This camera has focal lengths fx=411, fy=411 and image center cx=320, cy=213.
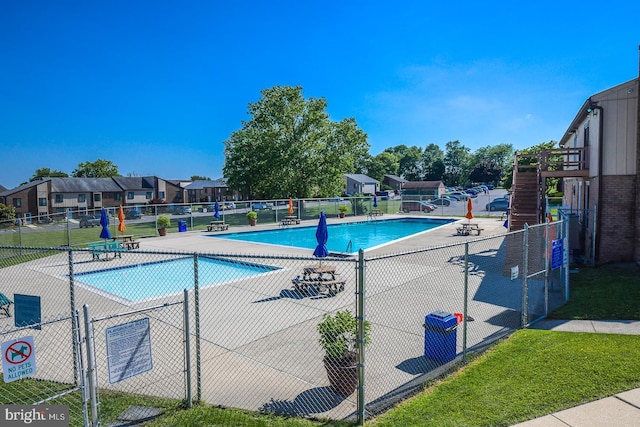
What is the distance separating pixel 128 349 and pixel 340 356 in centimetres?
249

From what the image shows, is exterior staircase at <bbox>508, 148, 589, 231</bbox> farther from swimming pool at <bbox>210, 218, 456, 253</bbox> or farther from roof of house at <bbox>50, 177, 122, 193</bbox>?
roof of house at <bbox>50, 177, 122, 193</bbox>

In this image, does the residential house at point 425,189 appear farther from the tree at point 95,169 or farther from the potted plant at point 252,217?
the tree at point 95,169

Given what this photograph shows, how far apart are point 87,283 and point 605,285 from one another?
15500mm

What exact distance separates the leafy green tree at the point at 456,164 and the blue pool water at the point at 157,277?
10753cm

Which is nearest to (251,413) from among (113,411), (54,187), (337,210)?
(113,411)

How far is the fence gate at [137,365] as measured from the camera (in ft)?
14.0

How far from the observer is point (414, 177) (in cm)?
12644

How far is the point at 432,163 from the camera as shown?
372ft

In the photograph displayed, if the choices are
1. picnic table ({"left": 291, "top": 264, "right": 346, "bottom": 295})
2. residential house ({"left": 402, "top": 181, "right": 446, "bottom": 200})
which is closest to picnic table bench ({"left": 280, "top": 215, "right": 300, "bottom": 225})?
picnic table ({"left": 291, "top": 264, "right": 346, "bottom": 295})

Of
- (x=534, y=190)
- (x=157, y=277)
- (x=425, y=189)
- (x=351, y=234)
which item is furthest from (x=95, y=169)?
(x=534, y=190)

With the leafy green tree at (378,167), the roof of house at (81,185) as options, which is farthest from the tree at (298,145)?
the leafy green tree at (378,167)

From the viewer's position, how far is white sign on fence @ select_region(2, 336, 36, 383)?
3.90 m

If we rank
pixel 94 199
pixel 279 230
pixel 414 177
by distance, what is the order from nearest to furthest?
1. pixel 279 230
2. pixel 94 199
3. pixel 414 177

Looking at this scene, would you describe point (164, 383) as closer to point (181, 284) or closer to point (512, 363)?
point (512, 363)
